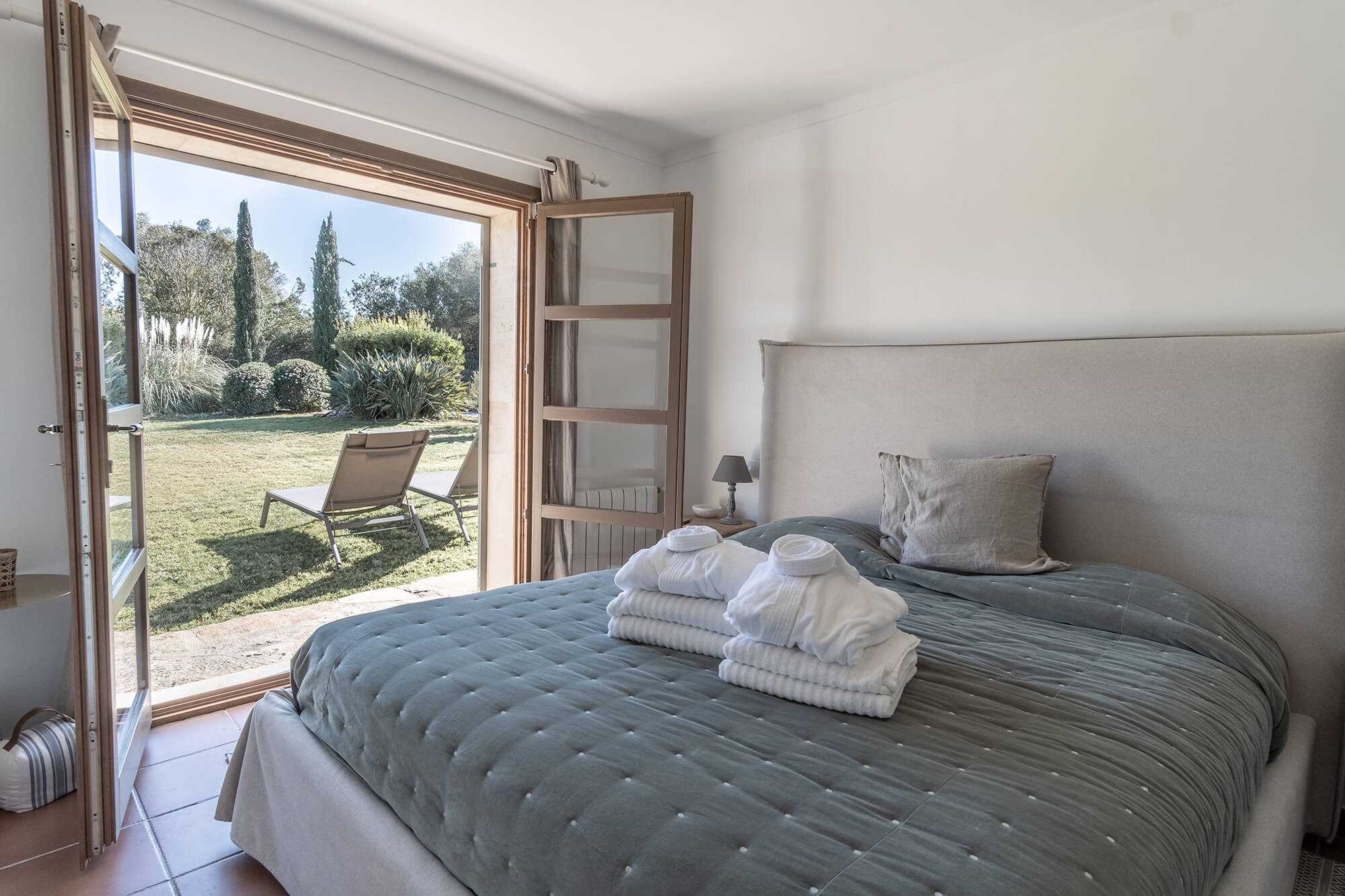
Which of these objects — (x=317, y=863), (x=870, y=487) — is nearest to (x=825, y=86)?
(x=870, y=487)

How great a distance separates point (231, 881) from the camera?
1.89m

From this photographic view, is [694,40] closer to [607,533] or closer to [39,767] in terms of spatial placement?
[607,533]

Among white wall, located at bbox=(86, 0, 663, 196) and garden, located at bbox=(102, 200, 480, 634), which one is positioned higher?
white wall, located at bbox=(86, 0, 663, 196)

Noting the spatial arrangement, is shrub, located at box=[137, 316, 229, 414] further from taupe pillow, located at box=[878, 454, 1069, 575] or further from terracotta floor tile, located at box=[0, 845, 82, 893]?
taupe pillow, located at box=[878, 454, 1069, 575]

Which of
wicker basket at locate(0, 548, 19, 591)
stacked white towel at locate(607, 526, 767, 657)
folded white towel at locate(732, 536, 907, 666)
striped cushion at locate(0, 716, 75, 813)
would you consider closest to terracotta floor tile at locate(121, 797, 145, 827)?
striped cushion at locate(0, 716, 75, 813)

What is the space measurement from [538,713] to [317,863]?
27.7 inches

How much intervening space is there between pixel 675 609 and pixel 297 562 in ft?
14.9

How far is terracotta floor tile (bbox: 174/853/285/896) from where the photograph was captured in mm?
1848

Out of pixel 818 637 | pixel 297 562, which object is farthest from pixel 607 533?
pixel 297 562

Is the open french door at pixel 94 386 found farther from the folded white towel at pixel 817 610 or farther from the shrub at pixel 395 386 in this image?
the shrub at pixel 395 386

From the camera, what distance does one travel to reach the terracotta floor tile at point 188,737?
8.27 ft

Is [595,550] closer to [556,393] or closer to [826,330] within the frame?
[556,393]

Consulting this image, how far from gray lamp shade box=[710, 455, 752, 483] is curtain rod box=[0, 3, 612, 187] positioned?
5.08ft

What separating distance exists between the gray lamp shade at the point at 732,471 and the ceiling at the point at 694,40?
1.63m
